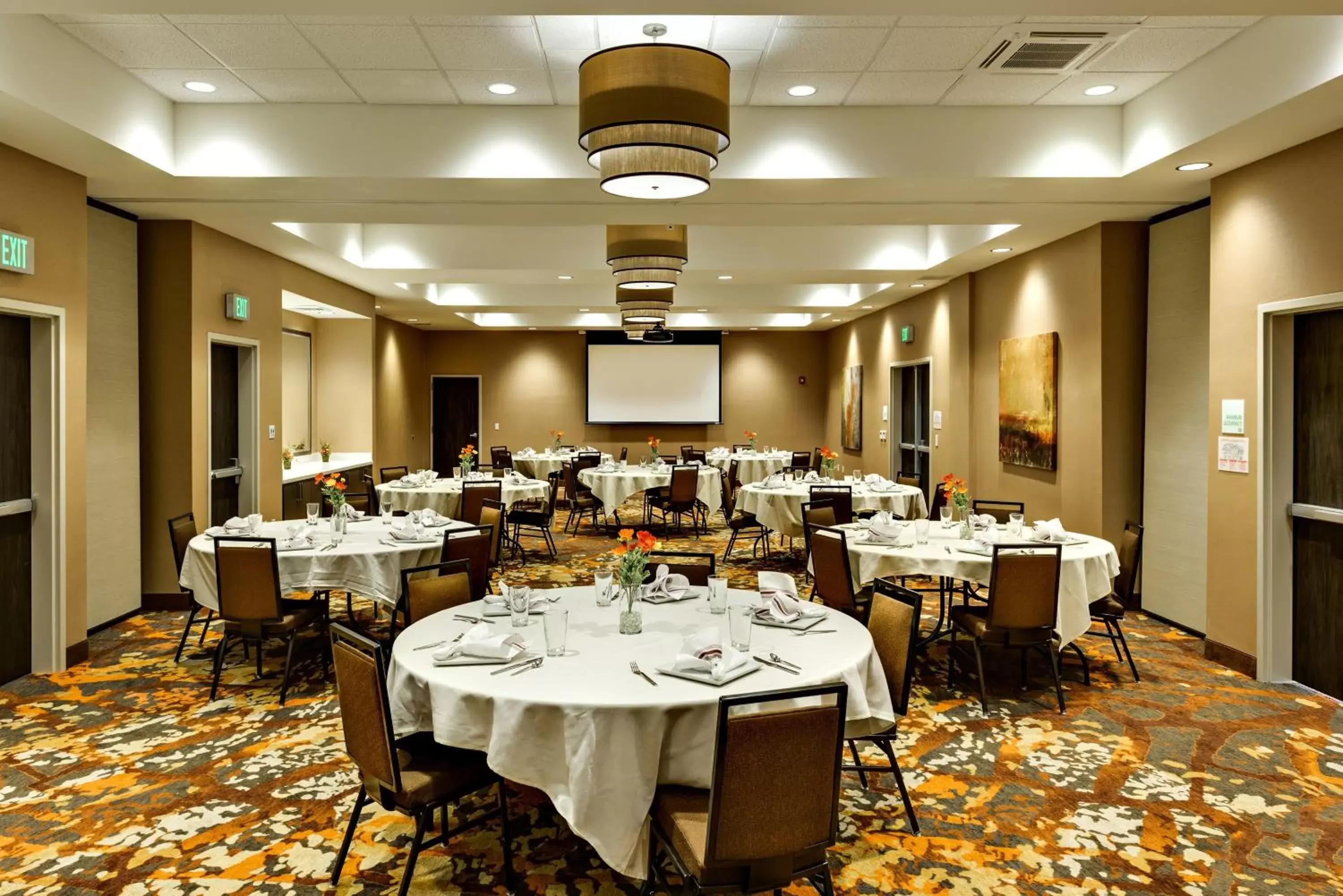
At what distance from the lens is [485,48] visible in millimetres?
4469

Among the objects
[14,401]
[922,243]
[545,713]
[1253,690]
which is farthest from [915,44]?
[14,401]

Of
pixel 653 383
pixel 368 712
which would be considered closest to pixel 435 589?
pixel 368 712

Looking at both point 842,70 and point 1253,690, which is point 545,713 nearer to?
point 842,70

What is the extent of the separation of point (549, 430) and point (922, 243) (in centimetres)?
949

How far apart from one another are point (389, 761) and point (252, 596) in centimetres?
258

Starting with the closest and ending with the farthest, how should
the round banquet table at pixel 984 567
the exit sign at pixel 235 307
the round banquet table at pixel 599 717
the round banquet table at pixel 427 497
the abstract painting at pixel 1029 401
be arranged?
1. the round banquet table at pixel 599 717
2. the round banquet table at pixel 984 567
3. the exit sign at pixel 235 307
4. the abstract painting at pixel 1029 401
5. the round banquet table at pixel 427 497

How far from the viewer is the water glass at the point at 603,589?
142 inches

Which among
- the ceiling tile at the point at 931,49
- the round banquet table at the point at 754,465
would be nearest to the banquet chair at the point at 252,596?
the ceiling tile at the point at 931,49

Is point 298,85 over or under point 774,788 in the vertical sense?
over

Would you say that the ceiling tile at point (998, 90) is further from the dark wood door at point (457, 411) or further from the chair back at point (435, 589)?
the dark wood door at point (457, 411)

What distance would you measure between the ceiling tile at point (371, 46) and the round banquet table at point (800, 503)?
515 cm

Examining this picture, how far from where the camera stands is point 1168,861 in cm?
302

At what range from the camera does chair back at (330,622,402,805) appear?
2520 mm

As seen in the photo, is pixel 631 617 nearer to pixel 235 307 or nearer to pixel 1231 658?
pixel 1231 658
